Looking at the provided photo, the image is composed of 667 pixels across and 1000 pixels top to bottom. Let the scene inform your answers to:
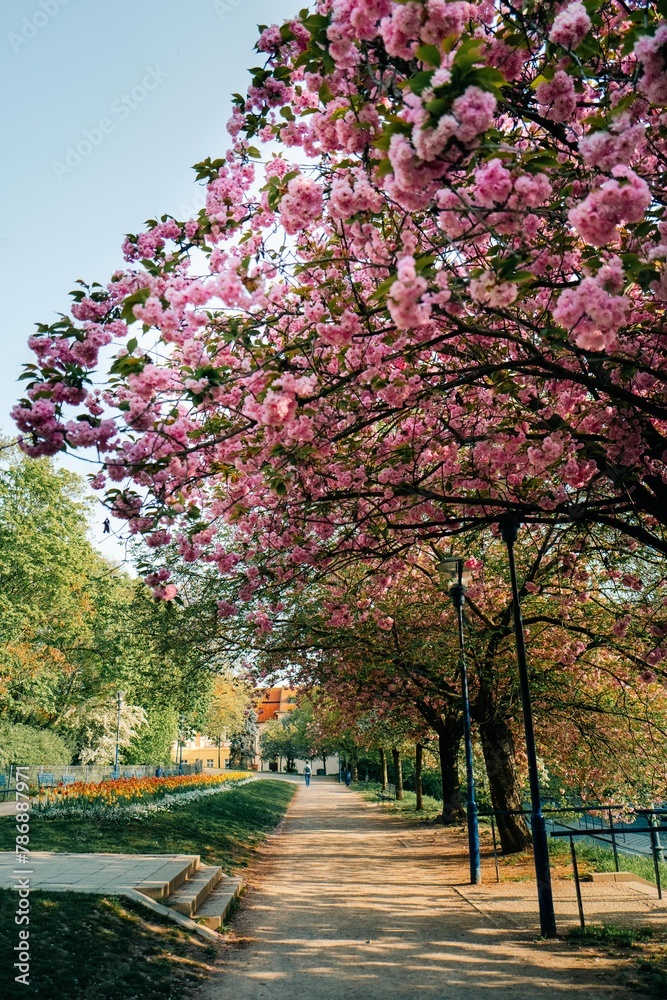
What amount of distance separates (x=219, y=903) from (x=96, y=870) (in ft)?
5.41

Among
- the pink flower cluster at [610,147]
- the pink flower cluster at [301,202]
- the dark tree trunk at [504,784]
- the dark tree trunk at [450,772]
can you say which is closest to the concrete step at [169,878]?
the dark tree trunk at [504,784]

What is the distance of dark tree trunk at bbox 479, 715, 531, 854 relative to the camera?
13680 millimetres

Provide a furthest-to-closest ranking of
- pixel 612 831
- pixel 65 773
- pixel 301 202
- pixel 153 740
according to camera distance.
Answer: pixel 153 740 < pixel 65 773 < pixel 612 831 < pixel 301 202

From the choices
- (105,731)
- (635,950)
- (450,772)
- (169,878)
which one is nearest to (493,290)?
(635,950)

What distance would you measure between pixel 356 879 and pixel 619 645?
598 centimetres

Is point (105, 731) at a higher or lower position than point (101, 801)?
higher

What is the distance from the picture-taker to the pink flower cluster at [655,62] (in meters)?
3.10

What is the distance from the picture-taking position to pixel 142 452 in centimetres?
546

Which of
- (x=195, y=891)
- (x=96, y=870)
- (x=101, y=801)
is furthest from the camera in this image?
(x=101, y=801)

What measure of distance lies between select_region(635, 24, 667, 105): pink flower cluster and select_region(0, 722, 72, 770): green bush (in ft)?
107

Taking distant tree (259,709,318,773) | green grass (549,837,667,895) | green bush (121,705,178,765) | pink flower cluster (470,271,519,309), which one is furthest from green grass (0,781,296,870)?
distant tree (259,709,318,773)

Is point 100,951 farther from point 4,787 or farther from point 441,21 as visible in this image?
point 4,787

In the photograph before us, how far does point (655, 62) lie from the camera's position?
10.3ft

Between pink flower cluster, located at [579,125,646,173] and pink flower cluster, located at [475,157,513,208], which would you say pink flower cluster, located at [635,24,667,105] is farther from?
pink flower cluster, located at [475,157,513,208]
